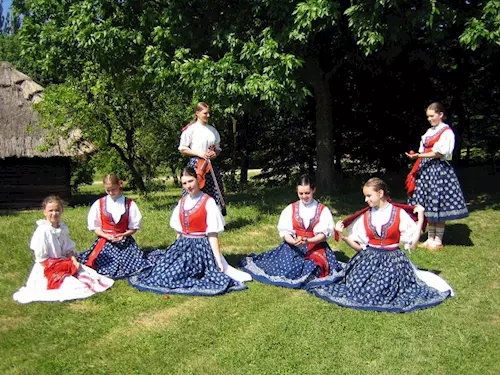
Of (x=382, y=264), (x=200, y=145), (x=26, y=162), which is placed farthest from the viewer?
(x=26, y=162)

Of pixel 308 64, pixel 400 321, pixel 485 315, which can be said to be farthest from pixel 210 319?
pixel 308 64

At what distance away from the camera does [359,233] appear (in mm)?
6004

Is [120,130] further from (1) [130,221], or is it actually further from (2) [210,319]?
(2) [210,319]

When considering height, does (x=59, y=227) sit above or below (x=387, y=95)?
below

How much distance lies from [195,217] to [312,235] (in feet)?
5.06

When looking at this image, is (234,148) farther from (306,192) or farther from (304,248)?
(306,192)

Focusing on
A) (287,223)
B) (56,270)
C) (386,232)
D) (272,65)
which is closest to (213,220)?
(287,223)

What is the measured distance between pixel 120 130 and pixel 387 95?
8.60 metres

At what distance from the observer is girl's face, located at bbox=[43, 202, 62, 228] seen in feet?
19.6

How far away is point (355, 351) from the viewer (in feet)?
15.2

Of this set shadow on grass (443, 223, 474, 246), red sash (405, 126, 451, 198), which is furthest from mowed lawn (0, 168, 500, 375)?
red sash (405, 126, 451, 198)

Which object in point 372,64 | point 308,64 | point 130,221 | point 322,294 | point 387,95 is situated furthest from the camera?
point 387,95

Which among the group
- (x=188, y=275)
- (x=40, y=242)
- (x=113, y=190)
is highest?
(x=113, y=190)

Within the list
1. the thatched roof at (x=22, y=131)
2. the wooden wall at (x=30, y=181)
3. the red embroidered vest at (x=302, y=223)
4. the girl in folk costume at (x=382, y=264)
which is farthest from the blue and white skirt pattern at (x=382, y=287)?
the wooden wall at (x=30, y=181)
